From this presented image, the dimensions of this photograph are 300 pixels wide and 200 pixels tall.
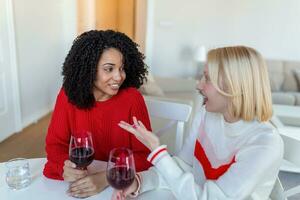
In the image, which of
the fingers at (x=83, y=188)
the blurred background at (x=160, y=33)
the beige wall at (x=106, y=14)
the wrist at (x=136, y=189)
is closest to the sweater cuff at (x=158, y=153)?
the wrist at (x=136, y=189)

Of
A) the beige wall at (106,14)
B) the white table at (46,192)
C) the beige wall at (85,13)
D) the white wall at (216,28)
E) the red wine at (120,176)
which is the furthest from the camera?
the beige wall at (106,14)

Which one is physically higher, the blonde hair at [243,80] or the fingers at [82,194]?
the blonde hair at [243,80]

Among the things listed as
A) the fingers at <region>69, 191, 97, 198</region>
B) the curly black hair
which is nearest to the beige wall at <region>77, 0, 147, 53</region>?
the curly black hair

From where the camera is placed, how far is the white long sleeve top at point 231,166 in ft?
2.93

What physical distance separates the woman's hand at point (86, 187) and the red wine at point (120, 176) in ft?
0.51

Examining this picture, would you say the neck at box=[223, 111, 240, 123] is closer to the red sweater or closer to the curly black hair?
the red sweater

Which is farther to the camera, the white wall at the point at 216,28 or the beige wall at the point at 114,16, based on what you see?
the beige wall at the point at 114,16

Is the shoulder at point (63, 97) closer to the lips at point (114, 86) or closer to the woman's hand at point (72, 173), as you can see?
the lips at point (114, 86)

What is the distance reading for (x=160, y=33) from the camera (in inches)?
185

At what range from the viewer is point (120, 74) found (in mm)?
1308

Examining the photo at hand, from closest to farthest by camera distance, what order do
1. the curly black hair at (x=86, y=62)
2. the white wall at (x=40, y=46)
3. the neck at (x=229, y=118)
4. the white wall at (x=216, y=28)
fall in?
the neck at (x=229, y=118) → the curly black hair at (x=86, y=62) → the white wall at (x=40, y=46) → the white wall at (x=216, y=28)

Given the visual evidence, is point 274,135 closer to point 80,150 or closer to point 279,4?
point 80,150

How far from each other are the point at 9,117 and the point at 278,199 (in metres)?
2.74

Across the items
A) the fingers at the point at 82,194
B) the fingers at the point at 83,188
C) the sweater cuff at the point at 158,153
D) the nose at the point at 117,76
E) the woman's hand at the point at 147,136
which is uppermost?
the nose at the point at 117,76
